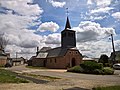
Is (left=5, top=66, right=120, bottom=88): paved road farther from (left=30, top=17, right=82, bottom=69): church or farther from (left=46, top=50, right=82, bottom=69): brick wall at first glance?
(left=30, top=17, right=82, bottom=69): church

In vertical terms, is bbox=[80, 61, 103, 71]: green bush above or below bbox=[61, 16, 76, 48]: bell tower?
below

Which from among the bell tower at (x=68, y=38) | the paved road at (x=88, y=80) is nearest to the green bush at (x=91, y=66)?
the paved road at (x=88, y=80)

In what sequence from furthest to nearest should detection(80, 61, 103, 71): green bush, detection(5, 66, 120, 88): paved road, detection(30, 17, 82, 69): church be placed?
detection(30, 17, 82, 69): church < detection(80, 61, 103, 71): green bush < detection(5, 66, 120, 88): paved road

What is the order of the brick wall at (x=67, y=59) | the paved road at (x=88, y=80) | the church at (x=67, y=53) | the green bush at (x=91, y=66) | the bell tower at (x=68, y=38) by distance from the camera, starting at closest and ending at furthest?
the paved road at (x=88, y=80) → the green bush at (x=91, y=66) → the brick wall at (x=67, y=59) → the church at (x=67, y=53) → the bell tower at (x=68, y=38)

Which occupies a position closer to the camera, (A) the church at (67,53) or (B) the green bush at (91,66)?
(B) the green bush at (91,66)

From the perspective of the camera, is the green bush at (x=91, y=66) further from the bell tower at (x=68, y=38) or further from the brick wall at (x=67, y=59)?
the bell tower at (x=68, y=38)

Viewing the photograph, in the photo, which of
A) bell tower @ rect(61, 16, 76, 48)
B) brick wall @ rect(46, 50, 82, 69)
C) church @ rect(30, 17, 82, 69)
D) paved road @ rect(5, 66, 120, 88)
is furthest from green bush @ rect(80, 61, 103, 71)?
bell tower @ rect(61, 16, 76, 48)

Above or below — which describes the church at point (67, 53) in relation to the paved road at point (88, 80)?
above

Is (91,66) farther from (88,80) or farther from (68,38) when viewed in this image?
(68,38)

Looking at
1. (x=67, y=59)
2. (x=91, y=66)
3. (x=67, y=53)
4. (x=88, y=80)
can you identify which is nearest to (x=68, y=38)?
(x=67, y=53)

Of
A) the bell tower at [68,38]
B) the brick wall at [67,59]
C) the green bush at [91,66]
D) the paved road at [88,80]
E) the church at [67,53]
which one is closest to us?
the paved road at [88,80]

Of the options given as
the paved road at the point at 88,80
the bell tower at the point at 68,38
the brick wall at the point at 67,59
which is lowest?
the paved road at the point at 88,80

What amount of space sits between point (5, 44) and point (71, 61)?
26986 millimetres

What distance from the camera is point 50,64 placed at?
55938 millimetres
